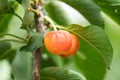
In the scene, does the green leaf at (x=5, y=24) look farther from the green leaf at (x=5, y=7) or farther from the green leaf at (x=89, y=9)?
the green leaf at (x=89, y=9)

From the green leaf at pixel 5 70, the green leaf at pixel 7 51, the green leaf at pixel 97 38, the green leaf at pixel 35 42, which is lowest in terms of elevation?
the green leaf at pixel 5 70

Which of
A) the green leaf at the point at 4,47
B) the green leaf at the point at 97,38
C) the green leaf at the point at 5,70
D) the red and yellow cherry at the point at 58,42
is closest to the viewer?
the red and yellow cherry at the point at 58,42

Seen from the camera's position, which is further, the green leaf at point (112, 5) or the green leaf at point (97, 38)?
the green leaf at point (112, 5)

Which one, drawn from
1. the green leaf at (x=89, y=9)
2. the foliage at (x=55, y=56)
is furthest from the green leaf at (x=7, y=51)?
→ the green leaf at (x=89, y=9)

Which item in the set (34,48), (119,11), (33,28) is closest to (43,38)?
(34,48)

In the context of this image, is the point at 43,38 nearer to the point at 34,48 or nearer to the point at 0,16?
the point at 34,48

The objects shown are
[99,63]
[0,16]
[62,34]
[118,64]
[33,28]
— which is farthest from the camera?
[118,64]

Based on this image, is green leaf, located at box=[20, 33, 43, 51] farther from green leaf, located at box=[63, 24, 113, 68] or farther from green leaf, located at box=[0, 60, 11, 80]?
green leaf, located at box=[0, 60, 11, 80]
